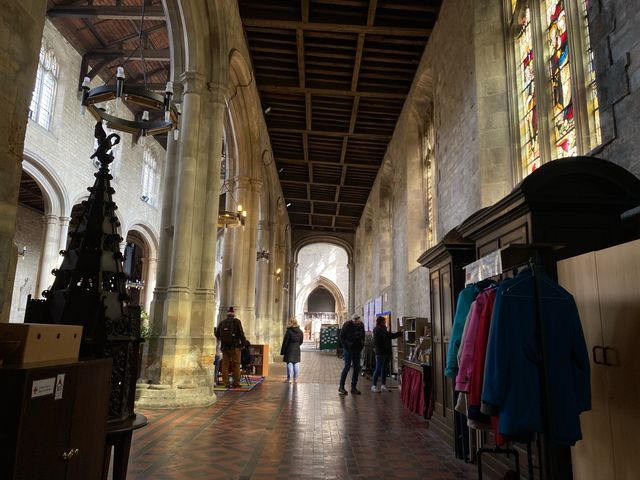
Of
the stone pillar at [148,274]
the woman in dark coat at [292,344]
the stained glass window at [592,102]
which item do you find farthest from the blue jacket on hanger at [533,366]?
the stone pillar at [148,274]

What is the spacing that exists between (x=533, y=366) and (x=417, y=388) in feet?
12.8

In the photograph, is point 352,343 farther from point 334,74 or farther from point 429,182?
point 334,74

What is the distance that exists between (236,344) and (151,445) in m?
4.09

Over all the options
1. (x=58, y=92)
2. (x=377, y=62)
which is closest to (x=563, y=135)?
(x=377, y=62)

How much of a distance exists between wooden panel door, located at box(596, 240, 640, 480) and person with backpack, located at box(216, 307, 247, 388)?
21.7 ft

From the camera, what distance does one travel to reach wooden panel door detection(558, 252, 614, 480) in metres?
2.81

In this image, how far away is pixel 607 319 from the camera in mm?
2801

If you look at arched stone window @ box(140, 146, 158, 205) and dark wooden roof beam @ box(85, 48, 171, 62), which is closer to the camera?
dark wooden roof beam @ box(85, 48, 171, 62)

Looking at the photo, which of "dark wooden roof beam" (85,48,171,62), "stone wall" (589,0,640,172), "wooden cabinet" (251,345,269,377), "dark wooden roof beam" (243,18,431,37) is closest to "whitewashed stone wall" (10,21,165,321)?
"dark wooden roof beam" (85,48,171,62)

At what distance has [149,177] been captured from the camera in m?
19.5

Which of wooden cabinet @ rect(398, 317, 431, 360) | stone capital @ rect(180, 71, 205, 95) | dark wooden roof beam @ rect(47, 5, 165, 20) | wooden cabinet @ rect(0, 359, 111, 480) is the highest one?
dark wooden roof beam @ rect(47, 5, 165, 20)

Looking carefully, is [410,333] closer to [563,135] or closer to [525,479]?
[563,135]

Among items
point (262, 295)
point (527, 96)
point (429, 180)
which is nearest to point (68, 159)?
point (262, 295)

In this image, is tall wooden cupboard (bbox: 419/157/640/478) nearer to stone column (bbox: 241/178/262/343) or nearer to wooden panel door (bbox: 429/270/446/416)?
wooden panel door (bbox: 429/270/446/416)
